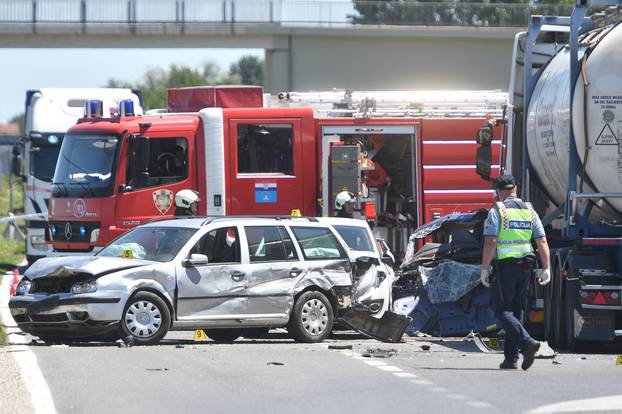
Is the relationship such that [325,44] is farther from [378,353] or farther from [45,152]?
[378,353]

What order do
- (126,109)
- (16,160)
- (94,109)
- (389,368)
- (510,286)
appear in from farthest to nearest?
1. (16,160)
2. (94,109)
3. (126,109)
4. (510,286)
5. (389,368)

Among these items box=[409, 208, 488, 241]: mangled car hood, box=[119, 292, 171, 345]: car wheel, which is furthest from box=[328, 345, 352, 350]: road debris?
box=[409, 208, 488, 241]: mangled car hood

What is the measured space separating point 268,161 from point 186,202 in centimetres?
162

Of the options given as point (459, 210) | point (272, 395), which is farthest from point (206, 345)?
point (459, 210)

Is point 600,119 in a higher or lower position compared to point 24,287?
higher

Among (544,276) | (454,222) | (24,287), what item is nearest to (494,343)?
(544,276)

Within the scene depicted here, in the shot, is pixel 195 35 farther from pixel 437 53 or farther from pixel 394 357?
pixel 394 357

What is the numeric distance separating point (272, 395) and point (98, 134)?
11.0m

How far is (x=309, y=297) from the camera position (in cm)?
1661

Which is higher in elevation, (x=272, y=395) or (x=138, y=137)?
(x=138, y=137)

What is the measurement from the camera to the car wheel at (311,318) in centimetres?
1647

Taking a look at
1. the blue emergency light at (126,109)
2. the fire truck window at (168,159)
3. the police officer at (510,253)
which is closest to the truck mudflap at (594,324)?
the police officer at (510,253)

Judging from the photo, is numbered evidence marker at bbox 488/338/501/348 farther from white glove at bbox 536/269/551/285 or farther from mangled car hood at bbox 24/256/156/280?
mangled car hood at bbox 24/256/156/280

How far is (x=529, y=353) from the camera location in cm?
1288
